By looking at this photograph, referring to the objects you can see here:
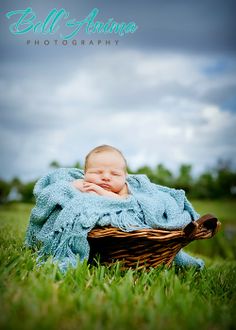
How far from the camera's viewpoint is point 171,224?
2150 mm

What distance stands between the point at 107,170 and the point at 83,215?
43cm

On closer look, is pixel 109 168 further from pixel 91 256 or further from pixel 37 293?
pixel 37 293

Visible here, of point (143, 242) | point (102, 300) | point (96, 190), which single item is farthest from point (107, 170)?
point (102, 300)

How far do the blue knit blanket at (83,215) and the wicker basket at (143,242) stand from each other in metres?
0.05

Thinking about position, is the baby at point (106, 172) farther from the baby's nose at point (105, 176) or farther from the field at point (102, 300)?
the field at point (102, 300)

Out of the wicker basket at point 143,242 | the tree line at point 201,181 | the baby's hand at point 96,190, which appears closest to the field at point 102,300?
the wicker basket at point 143,242

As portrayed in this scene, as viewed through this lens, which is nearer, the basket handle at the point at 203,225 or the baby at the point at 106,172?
the basket handle at the point at 203,225

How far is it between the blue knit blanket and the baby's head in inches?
3.9

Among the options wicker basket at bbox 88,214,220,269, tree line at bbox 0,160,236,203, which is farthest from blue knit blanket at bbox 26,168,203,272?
tree line at bbox 0,160,236,203

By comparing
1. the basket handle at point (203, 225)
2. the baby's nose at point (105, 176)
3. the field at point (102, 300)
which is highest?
the baby's nose at point (105, 176)

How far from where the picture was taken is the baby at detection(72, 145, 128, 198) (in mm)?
2412

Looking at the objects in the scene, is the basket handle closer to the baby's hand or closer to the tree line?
the baby's hand

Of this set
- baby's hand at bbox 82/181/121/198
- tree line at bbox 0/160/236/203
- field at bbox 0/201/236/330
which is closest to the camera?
field at bbox 0/201/236/330

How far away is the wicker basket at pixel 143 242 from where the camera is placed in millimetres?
1984
